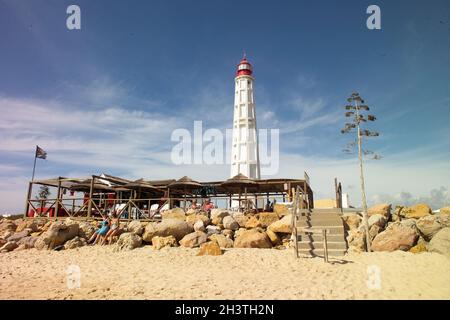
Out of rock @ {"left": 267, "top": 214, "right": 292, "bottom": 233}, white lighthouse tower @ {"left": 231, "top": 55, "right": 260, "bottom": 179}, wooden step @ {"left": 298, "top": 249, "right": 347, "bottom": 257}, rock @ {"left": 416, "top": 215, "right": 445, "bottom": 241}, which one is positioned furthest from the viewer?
white lighthouse tower @ {"left": 231, "top": 55, "right": 260, "bottom": 179}

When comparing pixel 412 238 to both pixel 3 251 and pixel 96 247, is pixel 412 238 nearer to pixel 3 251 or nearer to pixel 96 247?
pixel 96 247

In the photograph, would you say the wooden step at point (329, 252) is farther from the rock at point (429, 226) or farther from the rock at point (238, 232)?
the rock at point (429, 226)

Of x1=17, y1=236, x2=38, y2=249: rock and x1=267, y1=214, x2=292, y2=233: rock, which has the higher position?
x1=267, y1=214, x2=292, y2=233: rock

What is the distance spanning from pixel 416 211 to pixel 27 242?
66.6ft

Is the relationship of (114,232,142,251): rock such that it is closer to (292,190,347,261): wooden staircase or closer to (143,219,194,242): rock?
(143,219,194,242): rock

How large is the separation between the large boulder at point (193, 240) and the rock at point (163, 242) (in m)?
0.36

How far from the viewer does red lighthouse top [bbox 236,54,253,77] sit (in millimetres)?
31781

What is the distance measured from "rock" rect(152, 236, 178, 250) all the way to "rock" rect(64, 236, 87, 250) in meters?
3.65

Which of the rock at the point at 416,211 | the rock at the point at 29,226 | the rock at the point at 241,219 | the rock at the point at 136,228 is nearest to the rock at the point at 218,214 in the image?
the rock at the point at 241,219

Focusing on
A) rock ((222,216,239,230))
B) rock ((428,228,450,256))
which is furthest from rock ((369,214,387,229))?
rock ((222,216,239,230))

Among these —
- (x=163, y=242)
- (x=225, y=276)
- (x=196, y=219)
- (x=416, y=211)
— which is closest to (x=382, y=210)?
(x=416, y=211)

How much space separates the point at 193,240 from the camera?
12.6 meters

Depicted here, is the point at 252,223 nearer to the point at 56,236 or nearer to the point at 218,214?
the point at 218,214
